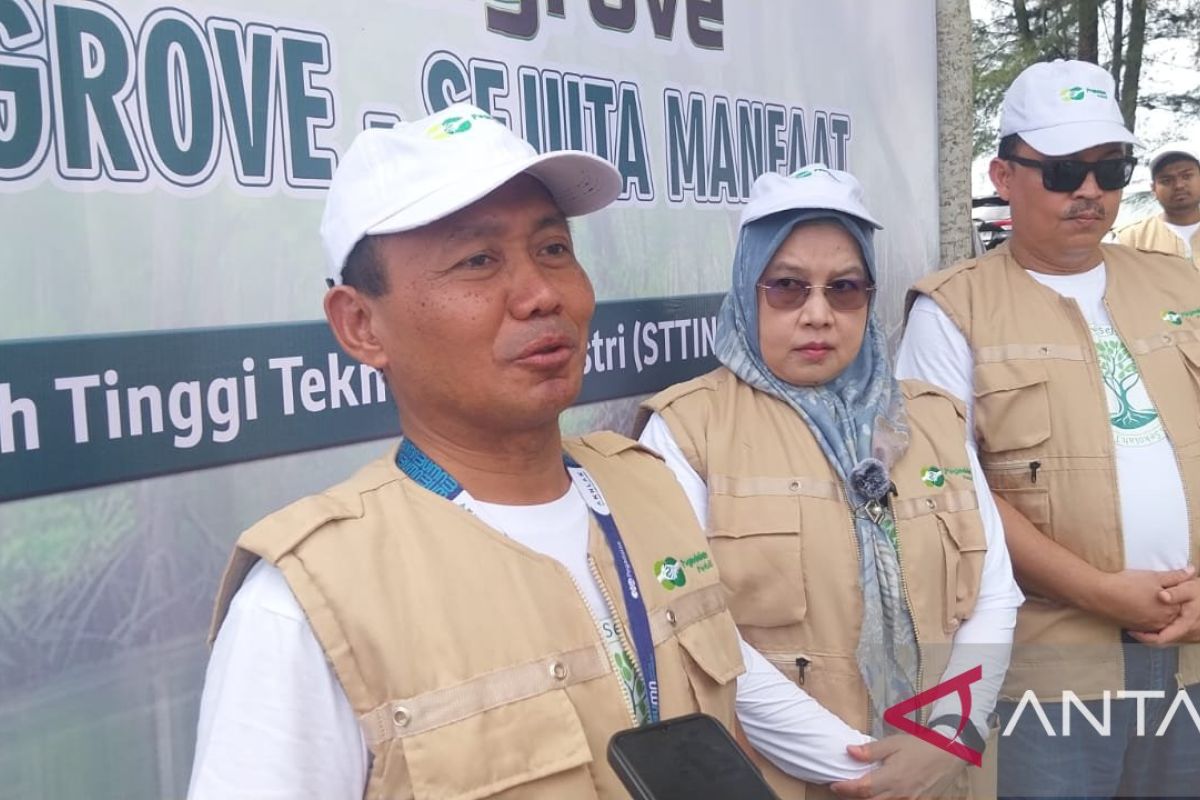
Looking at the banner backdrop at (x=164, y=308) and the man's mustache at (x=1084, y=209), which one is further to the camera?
the man's mustache at (x=1084, y=209)

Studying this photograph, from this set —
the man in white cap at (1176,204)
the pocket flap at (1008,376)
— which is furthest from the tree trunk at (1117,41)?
the pocket flap at (1008,376)

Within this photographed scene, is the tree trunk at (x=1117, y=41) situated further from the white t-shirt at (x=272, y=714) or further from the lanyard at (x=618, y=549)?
the white t-shirt at (x=272, y=714)

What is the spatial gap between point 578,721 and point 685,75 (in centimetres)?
196

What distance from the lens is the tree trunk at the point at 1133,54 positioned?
10.2 metres

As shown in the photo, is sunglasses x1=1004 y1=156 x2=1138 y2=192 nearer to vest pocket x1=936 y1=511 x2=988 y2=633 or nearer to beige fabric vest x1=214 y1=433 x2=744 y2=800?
vest pocket x1=936 y1=511 x2=988 y2=633

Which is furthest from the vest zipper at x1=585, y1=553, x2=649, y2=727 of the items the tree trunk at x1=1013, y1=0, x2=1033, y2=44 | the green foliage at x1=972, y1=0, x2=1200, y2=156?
the tree trunk at x1=1013, y1=0, x2=1033, y2=44

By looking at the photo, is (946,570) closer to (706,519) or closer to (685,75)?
(706,519)

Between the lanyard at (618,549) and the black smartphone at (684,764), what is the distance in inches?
9.5

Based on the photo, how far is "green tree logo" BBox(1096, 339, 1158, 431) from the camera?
2688 millimetres

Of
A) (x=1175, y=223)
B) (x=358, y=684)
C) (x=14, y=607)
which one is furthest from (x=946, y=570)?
(x=1175, y=223)

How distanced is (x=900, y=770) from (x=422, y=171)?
1320 mm

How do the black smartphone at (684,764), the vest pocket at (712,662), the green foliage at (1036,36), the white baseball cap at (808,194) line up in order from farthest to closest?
the green foliage at (1036,36) < the white baseball cap at (808,194) < the vest pocket at (712,662) < the black smartphone at (684,764)

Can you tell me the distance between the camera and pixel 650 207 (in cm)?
279

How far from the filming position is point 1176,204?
21.5ft
